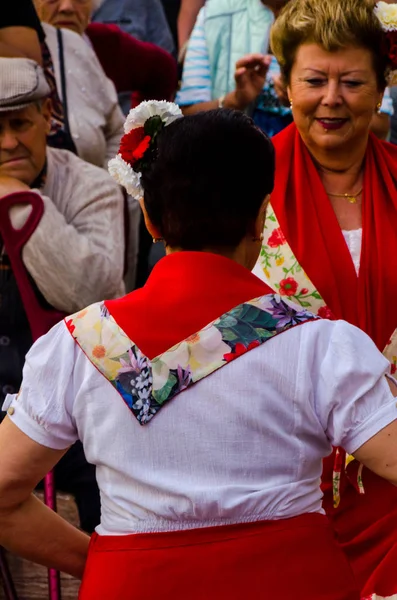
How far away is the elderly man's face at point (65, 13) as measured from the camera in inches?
200

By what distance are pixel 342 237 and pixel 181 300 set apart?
4.01 ft

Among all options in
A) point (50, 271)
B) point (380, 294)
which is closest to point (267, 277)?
point (380, 294)

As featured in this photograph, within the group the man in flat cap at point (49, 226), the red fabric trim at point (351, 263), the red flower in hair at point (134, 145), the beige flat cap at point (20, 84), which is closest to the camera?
the red flower in hair at point (134, 145)

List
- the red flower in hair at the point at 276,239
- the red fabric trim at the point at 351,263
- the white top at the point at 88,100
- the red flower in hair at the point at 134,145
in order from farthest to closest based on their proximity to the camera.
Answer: the white top at the point at 88,100 → the red flower in hair at the point at 276,239 → the red fabric trim at the point at 351,263 → the red flower in hair at the point at 134,145

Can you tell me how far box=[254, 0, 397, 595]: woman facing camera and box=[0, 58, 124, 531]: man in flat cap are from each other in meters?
0.95

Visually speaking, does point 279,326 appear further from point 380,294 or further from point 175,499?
point 380,294

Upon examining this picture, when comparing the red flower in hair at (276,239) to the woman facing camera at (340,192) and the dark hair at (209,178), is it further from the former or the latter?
the dark hair at (209,178)

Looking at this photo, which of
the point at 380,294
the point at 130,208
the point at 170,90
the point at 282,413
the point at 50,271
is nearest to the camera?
the point at 282,413

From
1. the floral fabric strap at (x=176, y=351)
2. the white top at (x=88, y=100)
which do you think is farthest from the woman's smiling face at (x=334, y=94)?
the white top at (x=88, y=100)

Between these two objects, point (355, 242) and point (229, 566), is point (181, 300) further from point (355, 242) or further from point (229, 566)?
point (355, 242)

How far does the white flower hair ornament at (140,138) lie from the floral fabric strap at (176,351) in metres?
0.29

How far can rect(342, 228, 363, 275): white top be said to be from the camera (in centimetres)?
330

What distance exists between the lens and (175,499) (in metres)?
2.12

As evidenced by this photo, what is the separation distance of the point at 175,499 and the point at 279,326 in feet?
1.18
